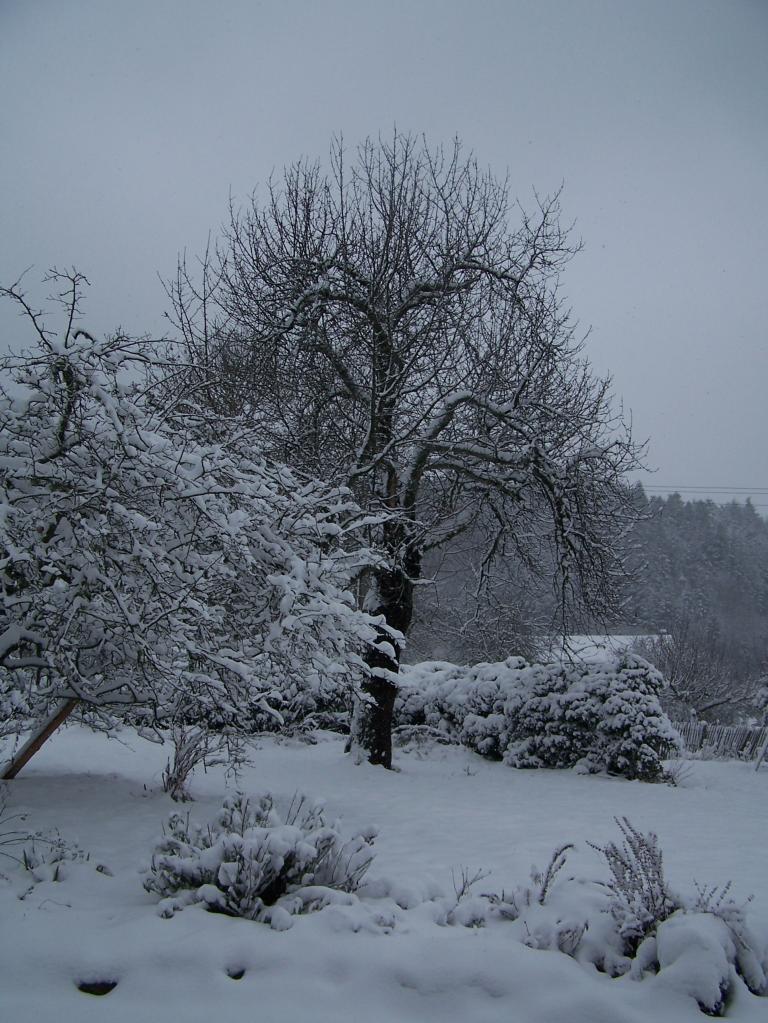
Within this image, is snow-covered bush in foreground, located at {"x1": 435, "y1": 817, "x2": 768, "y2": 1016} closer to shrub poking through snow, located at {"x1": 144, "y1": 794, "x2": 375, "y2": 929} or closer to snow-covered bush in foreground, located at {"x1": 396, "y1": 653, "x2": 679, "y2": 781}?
shrub poking through snow, located at {"x1": 144, "y1": 794, "x2": 375, "y2": 929}

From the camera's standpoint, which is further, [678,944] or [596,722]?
[596,722]

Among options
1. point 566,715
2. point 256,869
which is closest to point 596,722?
point 566,715

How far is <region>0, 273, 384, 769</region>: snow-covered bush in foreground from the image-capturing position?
383 cm

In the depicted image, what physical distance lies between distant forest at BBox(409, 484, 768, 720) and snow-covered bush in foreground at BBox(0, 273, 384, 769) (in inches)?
199

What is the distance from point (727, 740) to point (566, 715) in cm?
849

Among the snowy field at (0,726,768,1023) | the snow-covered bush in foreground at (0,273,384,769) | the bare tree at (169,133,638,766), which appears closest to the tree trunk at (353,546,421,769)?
the bare tree at (169,133,638,766)

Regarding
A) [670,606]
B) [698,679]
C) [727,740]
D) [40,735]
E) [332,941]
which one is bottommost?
[727,740]

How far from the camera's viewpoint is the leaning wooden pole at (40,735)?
4.84m

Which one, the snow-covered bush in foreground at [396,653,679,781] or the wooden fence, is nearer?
the snow-covered bush in foreground at [396,653,679,781]

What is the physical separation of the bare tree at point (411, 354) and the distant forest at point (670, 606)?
3.06 feet

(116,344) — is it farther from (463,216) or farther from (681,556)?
(681,556)

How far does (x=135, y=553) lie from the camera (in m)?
3.84

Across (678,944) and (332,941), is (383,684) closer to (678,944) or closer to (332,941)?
(332,941)

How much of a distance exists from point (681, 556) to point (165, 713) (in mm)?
40726
